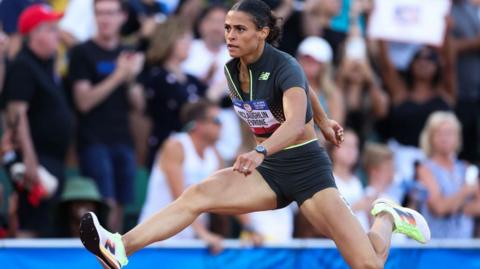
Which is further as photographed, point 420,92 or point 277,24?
point 420,92

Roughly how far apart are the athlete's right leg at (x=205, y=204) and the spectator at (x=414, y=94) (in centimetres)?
444

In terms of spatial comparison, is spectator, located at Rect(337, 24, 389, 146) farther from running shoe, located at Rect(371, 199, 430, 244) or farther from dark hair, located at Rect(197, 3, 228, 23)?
running shoe, located at Rect(371, 199, 430, 244)

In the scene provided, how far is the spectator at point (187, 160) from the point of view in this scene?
10156mm

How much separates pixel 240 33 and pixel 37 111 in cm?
359

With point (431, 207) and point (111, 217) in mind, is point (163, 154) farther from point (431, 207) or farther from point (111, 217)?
point (431, 207)

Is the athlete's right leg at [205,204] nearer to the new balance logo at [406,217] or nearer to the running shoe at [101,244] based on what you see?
the running shoe at [101,244]

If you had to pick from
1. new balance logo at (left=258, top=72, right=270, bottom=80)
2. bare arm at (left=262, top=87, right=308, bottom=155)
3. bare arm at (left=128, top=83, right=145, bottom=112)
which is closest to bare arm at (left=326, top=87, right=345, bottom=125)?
bare arm at (left=128, top=83, right=145, bottom=112)

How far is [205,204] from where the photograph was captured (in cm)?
751

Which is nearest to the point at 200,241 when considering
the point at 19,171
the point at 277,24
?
the point at 19,171

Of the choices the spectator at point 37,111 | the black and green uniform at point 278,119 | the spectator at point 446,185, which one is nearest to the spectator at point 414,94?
the spectator at point 446,185

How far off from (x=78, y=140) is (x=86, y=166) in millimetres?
288

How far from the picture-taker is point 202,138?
10438 millimetres

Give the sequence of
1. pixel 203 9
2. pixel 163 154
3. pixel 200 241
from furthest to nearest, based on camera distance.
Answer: pixel 203 9 < pixel 163 154 < pixel 200 241

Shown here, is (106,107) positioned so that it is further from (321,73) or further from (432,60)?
(432,60)
